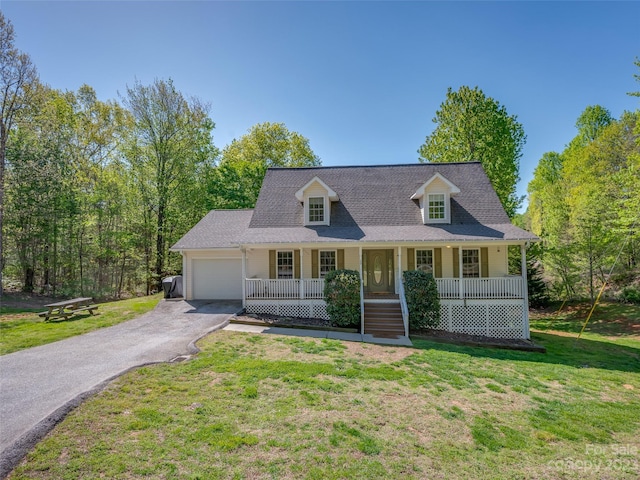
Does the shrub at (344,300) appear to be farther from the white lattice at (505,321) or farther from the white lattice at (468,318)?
the white lattice at (505,321)

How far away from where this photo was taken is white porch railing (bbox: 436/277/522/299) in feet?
40.3

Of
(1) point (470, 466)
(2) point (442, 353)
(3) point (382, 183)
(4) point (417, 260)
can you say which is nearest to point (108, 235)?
(3) point (382, 183)

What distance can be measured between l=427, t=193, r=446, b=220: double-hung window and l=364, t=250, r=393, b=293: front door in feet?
8.91

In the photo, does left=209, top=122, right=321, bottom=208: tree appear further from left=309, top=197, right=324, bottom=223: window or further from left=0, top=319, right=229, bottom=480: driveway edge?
left=0, top=319, right=229, bottom=480: driveway edge

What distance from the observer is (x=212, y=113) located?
25.9 metres

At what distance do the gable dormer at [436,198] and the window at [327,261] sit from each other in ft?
15.1

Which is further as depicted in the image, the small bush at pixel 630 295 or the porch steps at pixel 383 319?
the small bush at pixel 630 295

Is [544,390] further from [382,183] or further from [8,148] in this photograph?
[8,148]

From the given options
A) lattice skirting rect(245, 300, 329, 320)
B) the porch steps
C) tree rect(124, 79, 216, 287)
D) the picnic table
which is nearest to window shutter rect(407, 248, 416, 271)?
the porch steps

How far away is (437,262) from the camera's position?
45.2 feet

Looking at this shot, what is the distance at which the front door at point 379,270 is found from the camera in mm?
14148

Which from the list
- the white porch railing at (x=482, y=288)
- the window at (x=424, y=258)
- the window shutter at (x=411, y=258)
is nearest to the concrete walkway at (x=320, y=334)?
the white porch railing at (x=482, y=288)

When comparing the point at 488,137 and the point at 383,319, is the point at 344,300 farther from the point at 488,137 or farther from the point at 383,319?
the point at 488,137

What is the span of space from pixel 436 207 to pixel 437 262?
2623 millimetres
